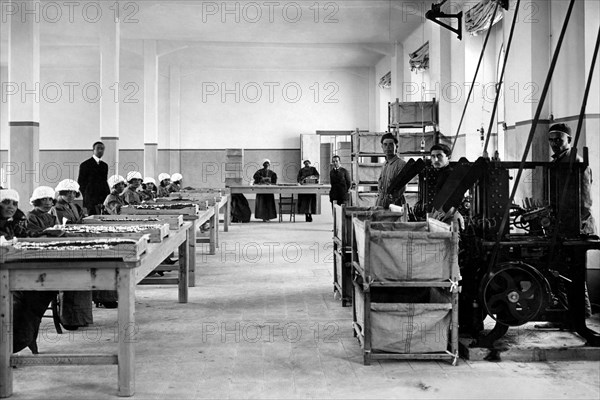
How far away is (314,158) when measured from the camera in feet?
76.6

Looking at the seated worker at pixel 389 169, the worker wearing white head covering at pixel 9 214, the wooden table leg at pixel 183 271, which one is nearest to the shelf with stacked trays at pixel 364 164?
the seated worker at pixel 389 169

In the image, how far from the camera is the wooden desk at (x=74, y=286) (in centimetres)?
395

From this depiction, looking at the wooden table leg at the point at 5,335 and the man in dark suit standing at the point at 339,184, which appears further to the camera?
the man in dark suit standing at the point at 339,184

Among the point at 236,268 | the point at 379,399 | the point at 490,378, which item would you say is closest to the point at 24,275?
the point at 379,399

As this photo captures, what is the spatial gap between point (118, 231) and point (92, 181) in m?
6.42

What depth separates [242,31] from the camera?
1772 cm

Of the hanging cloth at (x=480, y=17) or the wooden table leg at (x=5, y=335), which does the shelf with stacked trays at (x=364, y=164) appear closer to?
the hanging cloth at (x=480, y=17)

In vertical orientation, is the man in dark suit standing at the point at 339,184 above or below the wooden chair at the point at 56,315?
above

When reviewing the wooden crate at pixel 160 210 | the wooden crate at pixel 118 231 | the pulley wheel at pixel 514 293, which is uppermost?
the wooden crate at pixel 160 210

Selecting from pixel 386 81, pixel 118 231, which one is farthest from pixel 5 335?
pixel 386 81

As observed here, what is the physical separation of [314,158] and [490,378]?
752 inches

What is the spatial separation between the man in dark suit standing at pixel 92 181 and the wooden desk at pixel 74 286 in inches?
292

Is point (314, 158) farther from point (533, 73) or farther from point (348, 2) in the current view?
point (533, 73)

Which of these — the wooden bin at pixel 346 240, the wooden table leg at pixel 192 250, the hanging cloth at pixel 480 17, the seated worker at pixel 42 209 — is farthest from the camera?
the hanging cloth at pixel 480 17
